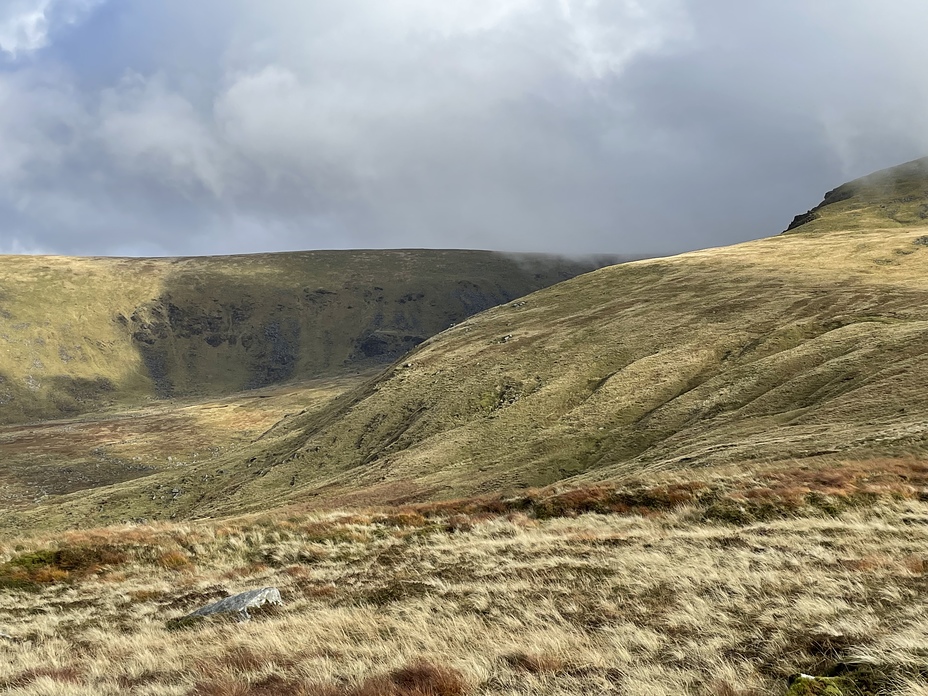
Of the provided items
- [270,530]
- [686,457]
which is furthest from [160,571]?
[686,457]

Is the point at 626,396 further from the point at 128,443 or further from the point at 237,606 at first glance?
the point at 128,443

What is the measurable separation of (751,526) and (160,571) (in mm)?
19849

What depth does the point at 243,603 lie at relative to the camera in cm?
1438

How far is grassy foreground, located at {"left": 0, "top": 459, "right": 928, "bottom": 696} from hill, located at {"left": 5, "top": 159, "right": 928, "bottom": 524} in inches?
402

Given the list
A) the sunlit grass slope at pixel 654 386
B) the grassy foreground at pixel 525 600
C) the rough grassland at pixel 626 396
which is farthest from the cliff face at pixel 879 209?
the grassy foreground at pixel 525 600

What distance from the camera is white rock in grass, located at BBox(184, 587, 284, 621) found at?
560 inches

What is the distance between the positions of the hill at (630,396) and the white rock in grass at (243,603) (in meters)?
23.1

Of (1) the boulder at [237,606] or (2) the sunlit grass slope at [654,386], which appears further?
(2) the sunlit grass slope at [654,386]

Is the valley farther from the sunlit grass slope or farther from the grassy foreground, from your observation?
the sunlit grass slope

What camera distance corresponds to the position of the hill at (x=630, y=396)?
4031cm

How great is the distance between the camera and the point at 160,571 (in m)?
21.5

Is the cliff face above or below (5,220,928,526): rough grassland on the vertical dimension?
above

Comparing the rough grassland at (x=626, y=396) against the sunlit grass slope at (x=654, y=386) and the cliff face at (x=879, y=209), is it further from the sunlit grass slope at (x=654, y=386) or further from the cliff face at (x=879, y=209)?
the cliff face at (x=879, y=209)

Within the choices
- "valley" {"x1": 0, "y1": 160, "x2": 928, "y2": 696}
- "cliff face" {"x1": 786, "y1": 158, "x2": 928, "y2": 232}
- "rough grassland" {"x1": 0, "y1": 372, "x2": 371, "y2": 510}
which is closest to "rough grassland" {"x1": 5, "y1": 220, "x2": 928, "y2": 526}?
"valley" {"x1": 0, "y1": 160, "x2": 928, "y2": 696}
